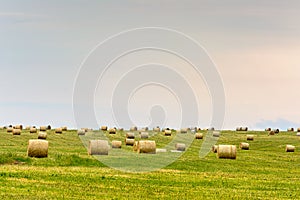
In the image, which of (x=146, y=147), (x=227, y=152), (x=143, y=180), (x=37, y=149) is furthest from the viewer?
(x=227, y=152)

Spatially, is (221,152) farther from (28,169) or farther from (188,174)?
(28,169)

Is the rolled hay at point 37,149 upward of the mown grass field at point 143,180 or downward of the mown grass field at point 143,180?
upward

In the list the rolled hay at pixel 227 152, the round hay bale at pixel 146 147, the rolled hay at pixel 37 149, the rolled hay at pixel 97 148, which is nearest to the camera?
the rolled hay at pixel 37 149

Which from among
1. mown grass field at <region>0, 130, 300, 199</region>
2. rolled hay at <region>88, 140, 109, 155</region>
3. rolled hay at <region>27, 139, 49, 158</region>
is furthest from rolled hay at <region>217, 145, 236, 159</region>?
rolled hay at <region>27, 139, 49, 158</region>

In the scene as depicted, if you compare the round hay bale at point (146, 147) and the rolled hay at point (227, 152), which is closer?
the round hay bale at point (146, 147)

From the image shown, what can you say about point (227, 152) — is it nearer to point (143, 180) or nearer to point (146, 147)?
point (146, 147)

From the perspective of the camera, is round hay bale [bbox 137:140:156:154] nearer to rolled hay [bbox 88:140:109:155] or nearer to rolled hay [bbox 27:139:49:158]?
rolled hay [bbox 88:140:109:155]

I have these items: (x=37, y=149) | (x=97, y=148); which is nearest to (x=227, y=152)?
(x=97, y=148)

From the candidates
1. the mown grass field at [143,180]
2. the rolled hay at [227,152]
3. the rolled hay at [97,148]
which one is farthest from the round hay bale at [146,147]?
the rolled hay at [227,152]

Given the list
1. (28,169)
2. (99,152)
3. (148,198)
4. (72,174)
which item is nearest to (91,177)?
(72,174)

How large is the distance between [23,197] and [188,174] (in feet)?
50.3

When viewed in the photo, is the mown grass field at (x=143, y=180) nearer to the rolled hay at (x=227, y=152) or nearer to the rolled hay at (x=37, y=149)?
the rolled hay at (x=37, y=149)

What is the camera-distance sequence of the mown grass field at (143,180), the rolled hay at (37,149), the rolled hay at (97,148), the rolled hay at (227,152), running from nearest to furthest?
the mown grass field at (143,180) → the rolled hay at (37,149) → the rolled hay at (97,148) → the rolled hay at (227,152)

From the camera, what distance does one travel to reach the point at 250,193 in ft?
103
